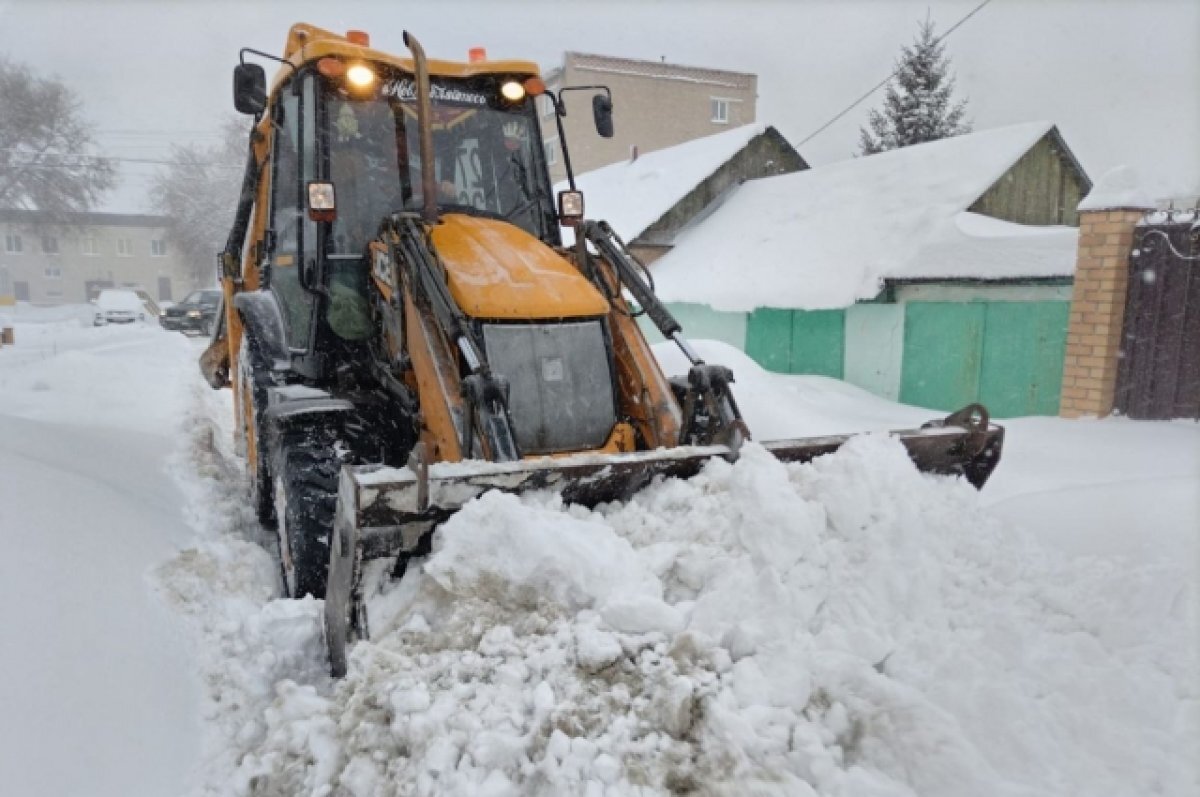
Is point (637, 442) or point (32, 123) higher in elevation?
point (32, 123)

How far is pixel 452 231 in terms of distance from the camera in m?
3.66

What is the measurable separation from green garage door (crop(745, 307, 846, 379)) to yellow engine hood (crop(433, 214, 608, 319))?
29.5 ft

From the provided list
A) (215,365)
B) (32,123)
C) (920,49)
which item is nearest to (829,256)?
(215,365)

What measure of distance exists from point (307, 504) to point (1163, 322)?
717 centimetres

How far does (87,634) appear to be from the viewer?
8.62 ft

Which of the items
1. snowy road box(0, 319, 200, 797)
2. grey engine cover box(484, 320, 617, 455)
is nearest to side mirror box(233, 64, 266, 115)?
grey engine cover box(484, 320, 617, 455)

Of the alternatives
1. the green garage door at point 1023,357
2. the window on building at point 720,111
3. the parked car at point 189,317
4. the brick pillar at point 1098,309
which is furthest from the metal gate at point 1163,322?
the window on building at point 720,111

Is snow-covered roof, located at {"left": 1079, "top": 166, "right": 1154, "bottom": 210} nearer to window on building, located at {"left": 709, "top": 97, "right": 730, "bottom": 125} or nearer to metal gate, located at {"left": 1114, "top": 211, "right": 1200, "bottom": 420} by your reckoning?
metal gate, located at {"left": 1114, "top": 211, "right": 1200, "bottom": 420}

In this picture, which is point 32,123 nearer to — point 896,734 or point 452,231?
point 452,231

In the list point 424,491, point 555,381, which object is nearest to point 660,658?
point 424,491

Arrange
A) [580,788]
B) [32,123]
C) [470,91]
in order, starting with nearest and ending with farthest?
1. [580,788]
2. [470,91]
3. [32,123]

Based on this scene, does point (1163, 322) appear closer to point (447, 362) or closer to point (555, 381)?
point (555, 381)

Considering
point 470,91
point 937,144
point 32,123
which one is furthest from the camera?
point 32,123

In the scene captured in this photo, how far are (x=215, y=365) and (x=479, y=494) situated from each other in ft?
15.8
